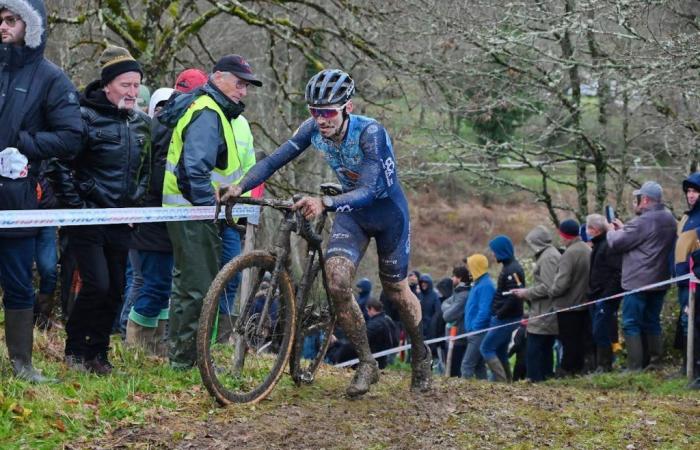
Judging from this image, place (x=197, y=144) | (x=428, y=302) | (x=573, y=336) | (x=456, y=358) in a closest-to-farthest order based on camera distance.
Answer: (x=197, y=144) → (x=573, y=336) → (x=456, y=358) → (x=428, y=302)

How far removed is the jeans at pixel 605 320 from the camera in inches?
465

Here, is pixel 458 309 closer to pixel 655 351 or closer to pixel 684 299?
pixel 655 351

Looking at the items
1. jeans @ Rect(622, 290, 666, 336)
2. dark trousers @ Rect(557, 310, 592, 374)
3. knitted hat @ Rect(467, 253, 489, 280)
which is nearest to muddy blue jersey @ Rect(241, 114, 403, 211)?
jeans @ Rect(622, 290, 666, 336)

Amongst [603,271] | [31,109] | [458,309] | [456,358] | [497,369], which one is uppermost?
[31,109]

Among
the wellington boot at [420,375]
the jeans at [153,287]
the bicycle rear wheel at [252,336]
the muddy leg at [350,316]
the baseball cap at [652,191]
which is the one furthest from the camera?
the baseball cap at [652,191]

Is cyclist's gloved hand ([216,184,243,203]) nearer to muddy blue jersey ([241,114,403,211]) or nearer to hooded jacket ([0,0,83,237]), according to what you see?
muddy blue jersey ([241,114,403,211])

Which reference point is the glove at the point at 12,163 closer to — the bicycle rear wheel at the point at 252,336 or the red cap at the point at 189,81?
the bicycle rear wheel at the point at 252,336

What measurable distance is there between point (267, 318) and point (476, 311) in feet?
21.4

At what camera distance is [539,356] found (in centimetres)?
1240

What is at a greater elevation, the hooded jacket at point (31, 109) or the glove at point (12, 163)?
the hooded jacket at point (31, 109)

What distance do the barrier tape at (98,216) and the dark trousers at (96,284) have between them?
222 millimetres

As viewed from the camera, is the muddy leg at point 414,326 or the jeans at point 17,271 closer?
the jeans at point 17,271

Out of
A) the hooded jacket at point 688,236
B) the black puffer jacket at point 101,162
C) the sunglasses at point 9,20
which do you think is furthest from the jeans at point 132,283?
the hooded jacket at point 688,236

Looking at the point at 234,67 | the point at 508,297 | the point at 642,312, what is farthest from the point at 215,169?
the point at 642,312
